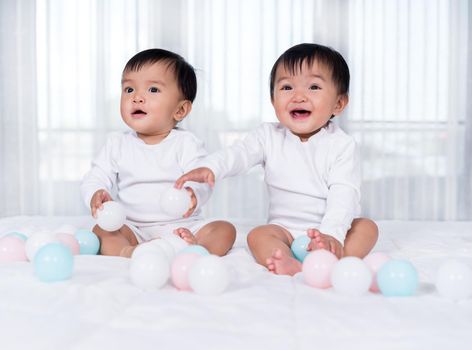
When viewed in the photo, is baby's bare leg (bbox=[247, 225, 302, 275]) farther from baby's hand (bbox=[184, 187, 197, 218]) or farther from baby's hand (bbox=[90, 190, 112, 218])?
baby's hand (bbox=[90, 190, 112, 218])

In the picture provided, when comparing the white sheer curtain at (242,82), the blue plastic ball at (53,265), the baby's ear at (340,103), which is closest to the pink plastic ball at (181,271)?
the blue plastic ball at (53,265)

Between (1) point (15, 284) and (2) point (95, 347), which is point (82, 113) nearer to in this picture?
(1) point (15, 284)

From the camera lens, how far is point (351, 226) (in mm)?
1463

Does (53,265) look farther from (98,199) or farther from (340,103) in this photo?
(340,103)

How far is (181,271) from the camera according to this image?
0.99 meters

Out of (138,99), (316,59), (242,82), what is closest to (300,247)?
(316,59)

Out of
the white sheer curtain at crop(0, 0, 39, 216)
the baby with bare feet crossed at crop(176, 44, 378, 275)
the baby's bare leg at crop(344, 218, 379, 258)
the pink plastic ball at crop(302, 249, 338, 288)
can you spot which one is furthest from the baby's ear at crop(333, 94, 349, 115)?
the white sheer curtain at crop(0, 0, 39, 216)

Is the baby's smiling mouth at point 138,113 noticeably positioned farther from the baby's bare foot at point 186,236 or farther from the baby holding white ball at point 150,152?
the baby's bare foot at point 186,236

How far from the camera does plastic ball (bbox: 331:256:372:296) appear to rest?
0.95m

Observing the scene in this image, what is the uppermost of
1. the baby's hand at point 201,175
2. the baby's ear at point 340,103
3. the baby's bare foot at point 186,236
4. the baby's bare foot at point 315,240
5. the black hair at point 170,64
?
the black hair at point 170,64

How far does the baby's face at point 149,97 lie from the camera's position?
5.22 ft

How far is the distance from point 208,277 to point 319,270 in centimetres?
21

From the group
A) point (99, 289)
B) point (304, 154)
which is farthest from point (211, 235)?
point (99, 289)

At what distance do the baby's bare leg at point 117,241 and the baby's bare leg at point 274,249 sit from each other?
29 cm
